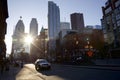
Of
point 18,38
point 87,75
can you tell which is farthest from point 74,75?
point 18,38

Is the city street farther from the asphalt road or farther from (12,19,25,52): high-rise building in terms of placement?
(12,19,25,52): high-rise building

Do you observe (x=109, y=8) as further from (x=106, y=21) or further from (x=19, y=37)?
(x=19, y=37)

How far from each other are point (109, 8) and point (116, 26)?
37.7 feet

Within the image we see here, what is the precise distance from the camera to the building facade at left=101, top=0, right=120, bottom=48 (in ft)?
243

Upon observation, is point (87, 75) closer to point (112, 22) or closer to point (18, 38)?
point (112, 22)

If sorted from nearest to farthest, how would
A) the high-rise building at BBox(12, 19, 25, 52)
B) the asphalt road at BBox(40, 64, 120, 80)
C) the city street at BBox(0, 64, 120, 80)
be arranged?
the asphalt road at BBox(40, 64, 120, 80) → the city street at BBox(0, 64, 120, 80) → the high-rise building at BBox(12, 19, 25, 52)

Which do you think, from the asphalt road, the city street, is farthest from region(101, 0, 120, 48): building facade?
the asphalt road

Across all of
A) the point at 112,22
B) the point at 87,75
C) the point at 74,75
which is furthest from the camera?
the point at 112,22

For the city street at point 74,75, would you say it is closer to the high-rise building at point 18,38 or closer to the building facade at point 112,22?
the building facade at point 112,22

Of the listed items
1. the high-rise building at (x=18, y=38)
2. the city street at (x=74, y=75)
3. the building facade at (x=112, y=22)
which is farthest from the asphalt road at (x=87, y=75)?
the high-rise building at (x=18, y=38)

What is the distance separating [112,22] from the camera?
78625 mm

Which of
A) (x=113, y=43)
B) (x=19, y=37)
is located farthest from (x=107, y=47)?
(x=19, y=37)

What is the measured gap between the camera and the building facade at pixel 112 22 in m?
74.1

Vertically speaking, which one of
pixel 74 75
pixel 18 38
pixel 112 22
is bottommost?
pixel 74 75
